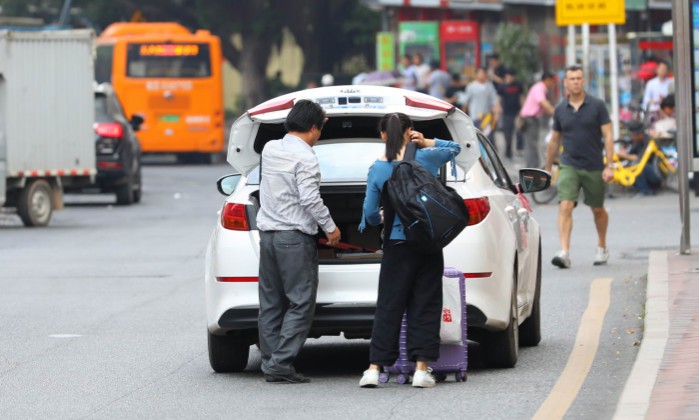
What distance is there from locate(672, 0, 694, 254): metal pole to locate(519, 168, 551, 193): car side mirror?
369 centimetres

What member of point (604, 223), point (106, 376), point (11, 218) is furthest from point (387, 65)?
point (106, 376)

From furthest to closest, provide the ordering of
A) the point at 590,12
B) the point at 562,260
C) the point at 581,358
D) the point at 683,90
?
the point at 590,12 → the point at 562,260 → the point at 683,90 → the point at 581,358

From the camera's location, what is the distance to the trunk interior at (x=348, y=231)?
922 centimetres

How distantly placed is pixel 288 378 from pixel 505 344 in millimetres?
1215

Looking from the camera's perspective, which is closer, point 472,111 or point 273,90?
point 472,111

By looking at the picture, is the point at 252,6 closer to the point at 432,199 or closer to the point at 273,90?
the point at 273,90

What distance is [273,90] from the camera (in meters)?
55.5

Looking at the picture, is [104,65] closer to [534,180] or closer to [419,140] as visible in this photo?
[534,180]

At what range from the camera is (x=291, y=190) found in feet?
29.5

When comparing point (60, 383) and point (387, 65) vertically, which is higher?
point (387, 65)

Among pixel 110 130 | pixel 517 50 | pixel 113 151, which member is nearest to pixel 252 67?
pixel 517 50

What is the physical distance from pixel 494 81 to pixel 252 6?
18.7 m

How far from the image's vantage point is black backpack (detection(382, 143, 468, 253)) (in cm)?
843

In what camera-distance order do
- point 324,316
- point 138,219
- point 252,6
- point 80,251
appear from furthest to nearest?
1. point 252,6
2. point 138,219
3. point 80,251
4. point 324,316
